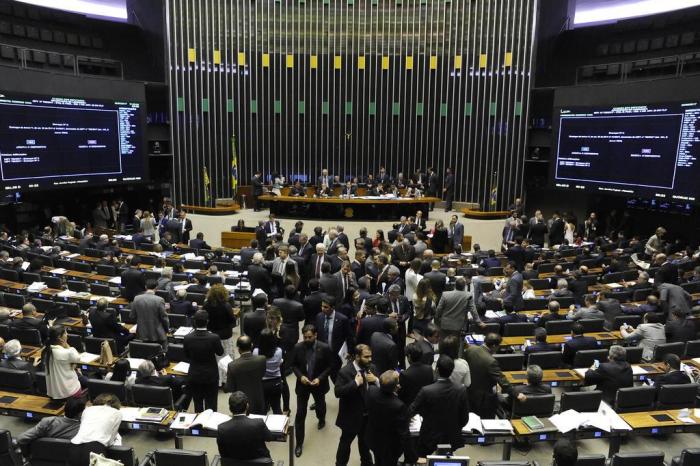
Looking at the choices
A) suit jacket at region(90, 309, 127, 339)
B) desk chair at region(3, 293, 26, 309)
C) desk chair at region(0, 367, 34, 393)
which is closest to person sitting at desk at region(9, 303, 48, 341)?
suit jacket at region(90, 309, 127, 339)

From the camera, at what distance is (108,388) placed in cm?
516

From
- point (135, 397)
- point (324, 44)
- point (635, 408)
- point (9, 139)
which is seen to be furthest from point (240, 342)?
point (324, 44)

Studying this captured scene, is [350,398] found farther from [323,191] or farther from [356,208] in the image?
[323,191]

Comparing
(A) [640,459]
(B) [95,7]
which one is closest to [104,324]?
(A) [640,459]

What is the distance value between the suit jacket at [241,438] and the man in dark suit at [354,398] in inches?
33.5

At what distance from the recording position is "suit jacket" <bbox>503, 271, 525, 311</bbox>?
784 centimetres

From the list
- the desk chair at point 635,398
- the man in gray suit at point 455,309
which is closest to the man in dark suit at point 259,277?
the man in gray suit at point 455,309

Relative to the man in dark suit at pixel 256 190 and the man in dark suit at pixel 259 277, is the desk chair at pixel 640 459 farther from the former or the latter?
the man in dark suit at pixel 256 190

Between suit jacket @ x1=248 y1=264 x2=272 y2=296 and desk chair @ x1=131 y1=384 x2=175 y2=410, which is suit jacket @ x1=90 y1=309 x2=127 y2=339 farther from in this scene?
suit jacket @ x1=248 y1=264 x2=272 y2=296

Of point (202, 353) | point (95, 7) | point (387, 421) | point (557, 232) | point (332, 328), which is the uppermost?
point (95, 7)

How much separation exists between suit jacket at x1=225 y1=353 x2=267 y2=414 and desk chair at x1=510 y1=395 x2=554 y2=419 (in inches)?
96.1

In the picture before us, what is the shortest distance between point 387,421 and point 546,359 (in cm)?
282

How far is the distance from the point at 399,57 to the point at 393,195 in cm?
645

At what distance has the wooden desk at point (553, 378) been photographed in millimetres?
5714
